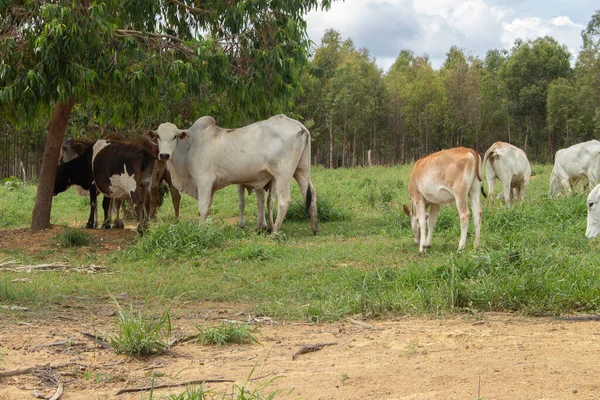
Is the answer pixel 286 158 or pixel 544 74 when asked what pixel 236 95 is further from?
pixel 544 74

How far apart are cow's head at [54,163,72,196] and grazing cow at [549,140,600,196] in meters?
10.1

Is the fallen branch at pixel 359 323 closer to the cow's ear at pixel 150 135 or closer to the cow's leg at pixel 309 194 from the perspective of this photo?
the cow's leg at pixel 309 194

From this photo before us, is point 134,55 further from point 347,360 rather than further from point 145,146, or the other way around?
point 347,360

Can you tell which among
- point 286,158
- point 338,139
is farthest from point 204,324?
point 338,139

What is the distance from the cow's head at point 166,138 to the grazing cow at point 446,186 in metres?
4.22

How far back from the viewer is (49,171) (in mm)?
12102

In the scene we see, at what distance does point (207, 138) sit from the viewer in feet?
41.1

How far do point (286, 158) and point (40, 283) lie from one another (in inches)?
206

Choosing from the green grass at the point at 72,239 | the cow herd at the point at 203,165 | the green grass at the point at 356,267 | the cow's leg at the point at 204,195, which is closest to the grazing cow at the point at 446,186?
the green grass at the point at 356,267

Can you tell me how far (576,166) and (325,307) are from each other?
11100 mm

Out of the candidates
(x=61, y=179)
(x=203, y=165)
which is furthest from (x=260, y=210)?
(x=61, y=179)

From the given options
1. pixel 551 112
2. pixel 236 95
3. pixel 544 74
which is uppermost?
pixel 544 74

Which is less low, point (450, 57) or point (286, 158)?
point (450, 57)

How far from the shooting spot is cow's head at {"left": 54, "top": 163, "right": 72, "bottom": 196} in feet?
42.0
